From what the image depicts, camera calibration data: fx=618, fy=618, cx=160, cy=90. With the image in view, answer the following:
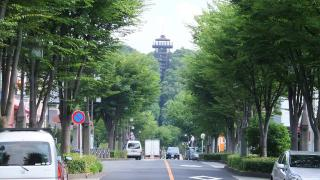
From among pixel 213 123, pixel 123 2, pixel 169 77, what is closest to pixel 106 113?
pixel 213 123

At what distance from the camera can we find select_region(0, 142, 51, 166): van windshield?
12398mm

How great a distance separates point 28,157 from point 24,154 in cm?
10

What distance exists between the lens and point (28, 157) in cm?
1248

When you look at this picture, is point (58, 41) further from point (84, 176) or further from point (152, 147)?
point (152, 147)

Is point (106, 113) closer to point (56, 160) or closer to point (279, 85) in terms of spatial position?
point (279, 85)

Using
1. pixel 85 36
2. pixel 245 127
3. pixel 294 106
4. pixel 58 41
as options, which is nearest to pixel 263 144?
pixel 294 106

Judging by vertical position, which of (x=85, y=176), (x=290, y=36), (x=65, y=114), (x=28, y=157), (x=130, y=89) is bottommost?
(x=85, y=176)

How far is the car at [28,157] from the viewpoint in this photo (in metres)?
12.2

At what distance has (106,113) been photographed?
2317 inches

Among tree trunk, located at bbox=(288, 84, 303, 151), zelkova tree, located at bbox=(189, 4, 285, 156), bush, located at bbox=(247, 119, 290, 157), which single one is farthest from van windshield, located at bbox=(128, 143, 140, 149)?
tree trunk, located at bbox=(288, 84, 303, 151)

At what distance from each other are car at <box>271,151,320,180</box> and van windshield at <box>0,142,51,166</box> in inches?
253

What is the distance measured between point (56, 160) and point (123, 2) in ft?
36.2

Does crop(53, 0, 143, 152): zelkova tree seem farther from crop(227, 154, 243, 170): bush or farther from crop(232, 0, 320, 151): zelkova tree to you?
crop(227, 154, 243, 170): bush

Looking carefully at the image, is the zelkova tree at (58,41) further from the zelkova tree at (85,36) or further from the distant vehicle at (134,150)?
the distant vehicle at (134,150)
